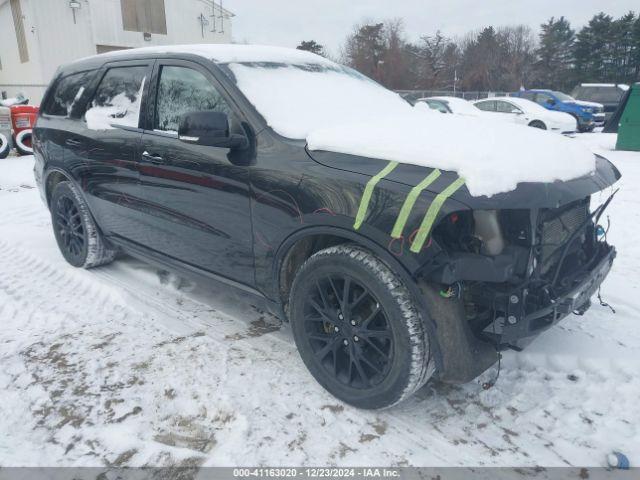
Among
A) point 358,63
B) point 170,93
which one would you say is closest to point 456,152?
point 170,93

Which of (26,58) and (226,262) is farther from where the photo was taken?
(26,58)

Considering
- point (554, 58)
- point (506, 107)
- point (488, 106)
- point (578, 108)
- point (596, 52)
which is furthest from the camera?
point (554, 58)

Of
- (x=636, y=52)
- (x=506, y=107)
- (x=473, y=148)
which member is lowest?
(x=506, y=107)

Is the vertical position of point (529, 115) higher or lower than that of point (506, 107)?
lower

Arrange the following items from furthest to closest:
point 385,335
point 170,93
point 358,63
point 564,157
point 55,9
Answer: point 358,63
point 55,9
point 170,93
point 564,157
point 385,335

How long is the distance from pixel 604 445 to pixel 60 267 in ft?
14.7

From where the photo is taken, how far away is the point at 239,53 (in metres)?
3.33

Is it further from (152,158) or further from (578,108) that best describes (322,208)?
(578,108)

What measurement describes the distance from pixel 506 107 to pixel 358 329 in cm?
1468

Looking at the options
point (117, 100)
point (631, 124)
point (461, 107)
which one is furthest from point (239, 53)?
point (461, 107)

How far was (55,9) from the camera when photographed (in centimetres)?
2100

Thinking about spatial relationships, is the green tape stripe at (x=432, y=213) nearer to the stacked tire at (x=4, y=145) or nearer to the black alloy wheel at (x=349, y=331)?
the black alloy wheel at (x=349, y=331)

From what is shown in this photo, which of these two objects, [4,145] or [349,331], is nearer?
[349,331]

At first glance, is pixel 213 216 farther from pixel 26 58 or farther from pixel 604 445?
pixel 26 58
